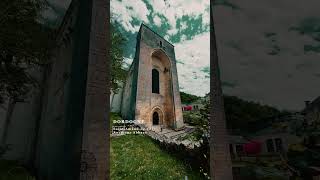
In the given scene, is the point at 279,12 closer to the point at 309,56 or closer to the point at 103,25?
the point at 309,56

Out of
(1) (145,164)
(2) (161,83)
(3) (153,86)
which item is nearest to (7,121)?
(1) (145,164)

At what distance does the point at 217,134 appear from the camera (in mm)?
3924

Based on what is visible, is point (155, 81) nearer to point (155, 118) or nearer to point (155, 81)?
point (155, 81)

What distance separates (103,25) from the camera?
426 cm

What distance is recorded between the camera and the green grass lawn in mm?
7598

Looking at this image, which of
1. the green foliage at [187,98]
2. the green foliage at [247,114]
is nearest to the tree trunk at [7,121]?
the green foliage at [247,114]

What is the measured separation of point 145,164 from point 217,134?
546cm

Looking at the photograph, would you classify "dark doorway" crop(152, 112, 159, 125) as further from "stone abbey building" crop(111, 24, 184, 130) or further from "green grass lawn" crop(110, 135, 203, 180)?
"green grass lawn" crop(110, 135, 203, 180)

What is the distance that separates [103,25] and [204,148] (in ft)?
17.4

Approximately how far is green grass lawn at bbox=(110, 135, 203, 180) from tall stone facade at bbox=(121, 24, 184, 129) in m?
6.42

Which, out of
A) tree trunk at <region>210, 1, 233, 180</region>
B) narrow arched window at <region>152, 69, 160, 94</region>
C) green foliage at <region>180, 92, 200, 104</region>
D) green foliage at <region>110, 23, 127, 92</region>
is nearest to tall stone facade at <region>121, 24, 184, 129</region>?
narrow arched window at <region>152, 69, 160, 94</region>

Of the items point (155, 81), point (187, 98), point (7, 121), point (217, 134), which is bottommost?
point (217, 134)

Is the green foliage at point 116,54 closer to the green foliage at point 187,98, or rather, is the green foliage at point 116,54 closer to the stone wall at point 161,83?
the stone wall at point 161,83

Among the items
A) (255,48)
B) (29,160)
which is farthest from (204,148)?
(29,160)
